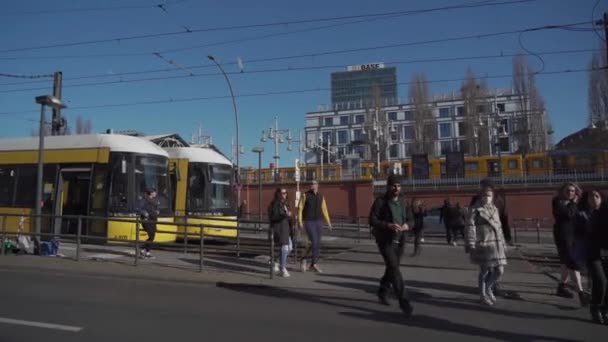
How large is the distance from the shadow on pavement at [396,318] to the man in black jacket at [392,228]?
10.0 inches

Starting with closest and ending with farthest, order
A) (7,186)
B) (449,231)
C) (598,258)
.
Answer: (598,258), (7,186), (449,231)

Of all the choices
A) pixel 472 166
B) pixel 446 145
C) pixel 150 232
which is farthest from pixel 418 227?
pixel 446 145

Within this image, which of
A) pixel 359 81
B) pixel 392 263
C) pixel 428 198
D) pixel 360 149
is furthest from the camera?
pixel 359 81

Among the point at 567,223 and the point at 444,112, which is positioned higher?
the point at 444,112

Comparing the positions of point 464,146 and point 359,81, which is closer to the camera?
point 464,146

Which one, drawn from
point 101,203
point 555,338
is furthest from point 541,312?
point 101,203

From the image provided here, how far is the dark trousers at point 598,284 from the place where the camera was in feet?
20.4

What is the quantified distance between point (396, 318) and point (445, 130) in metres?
85.1

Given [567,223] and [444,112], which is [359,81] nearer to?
[444,112]

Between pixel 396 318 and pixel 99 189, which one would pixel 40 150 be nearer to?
pixel 99 189

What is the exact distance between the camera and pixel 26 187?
1562 cm

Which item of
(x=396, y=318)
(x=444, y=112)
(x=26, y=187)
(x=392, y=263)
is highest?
(x=444, y=112)

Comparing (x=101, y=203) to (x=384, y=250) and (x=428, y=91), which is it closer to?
(x=384, y=250)

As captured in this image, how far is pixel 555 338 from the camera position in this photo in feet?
18.7
